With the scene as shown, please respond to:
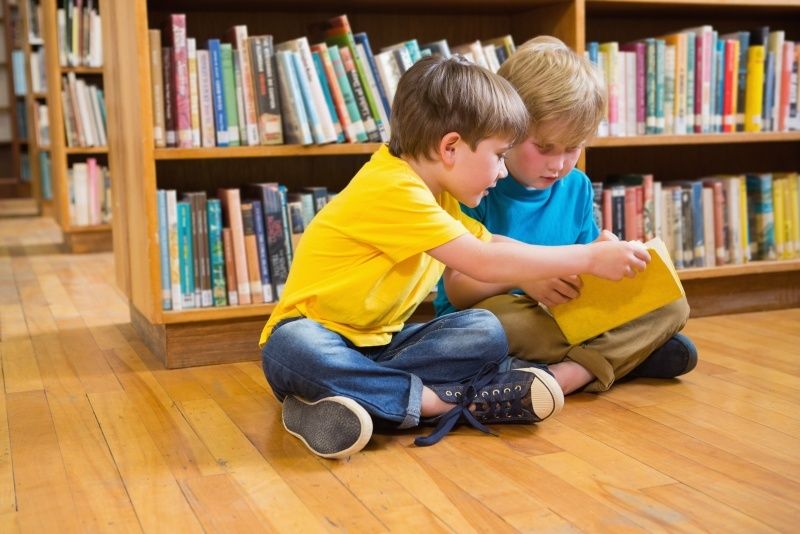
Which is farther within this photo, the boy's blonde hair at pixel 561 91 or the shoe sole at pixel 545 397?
the boy's blonde hair at pixel 561 91

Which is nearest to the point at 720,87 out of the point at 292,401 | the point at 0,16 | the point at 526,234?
the point at 526,234

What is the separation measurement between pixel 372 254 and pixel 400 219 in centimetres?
9

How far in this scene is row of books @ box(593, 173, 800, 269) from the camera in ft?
7.29

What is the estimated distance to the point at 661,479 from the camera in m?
1.20

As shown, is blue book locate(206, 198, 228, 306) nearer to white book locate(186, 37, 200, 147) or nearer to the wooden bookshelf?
white book locate(186, 37, 200, 147)

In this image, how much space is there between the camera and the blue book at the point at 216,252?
6.25 ft

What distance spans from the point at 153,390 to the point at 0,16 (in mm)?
6120

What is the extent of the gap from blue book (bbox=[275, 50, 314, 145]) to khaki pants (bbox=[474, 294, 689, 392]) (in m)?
0.57

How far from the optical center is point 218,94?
1897mm

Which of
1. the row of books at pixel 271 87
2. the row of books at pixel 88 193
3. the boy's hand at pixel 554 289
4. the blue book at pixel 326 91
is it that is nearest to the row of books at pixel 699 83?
the row of books at pixel 271 87

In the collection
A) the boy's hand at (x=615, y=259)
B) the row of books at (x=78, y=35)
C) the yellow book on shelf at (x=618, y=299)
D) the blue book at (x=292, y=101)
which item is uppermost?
the row of books at (x=78, y=35)

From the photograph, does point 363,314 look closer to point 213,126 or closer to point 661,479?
point 661,479

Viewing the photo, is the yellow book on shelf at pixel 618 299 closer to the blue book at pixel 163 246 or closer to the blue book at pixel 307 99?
the blue book at pixel 307 99

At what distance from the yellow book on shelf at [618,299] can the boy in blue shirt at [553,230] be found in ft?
0.08
